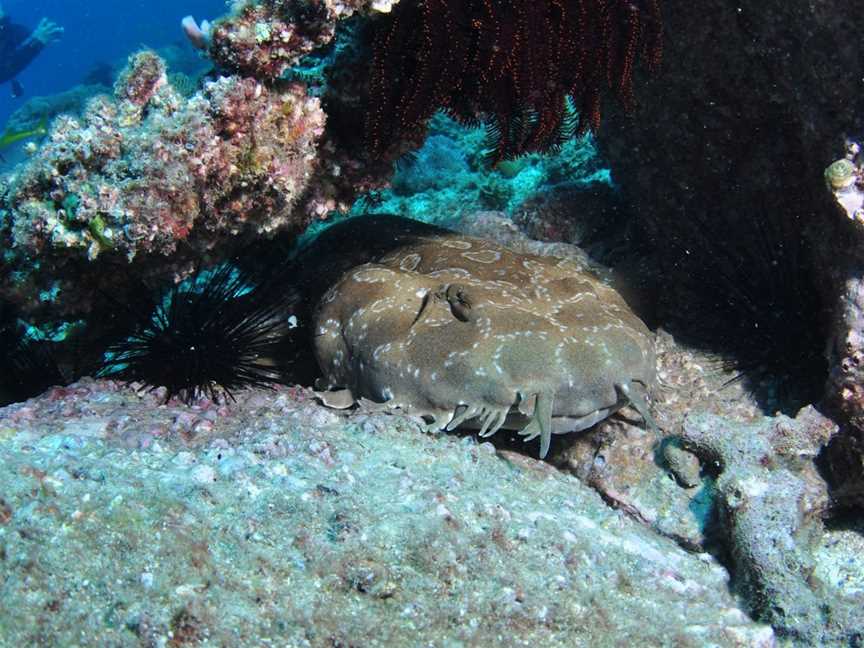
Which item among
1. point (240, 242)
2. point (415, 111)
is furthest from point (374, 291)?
point (415, 111)

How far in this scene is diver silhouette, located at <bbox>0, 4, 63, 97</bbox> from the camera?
23.3m

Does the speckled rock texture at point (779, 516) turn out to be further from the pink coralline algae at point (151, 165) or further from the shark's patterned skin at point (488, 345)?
the pink coralline algae at point (151, 165)

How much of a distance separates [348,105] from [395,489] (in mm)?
2824

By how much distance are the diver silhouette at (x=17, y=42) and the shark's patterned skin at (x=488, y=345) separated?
2584 cm

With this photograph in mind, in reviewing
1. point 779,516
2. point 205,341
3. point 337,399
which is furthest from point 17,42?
point 779,516

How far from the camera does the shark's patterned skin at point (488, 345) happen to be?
3939 millimetres

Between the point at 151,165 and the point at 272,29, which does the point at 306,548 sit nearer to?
the point at 151,165

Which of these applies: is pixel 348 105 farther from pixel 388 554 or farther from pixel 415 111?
pixel 388 554

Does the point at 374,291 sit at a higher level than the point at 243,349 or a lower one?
higher

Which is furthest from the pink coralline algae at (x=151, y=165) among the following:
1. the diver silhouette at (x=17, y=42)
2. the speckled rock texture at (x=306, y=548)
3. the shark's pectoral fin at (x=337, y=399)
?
the diver silhouette at (x=17, y=42)

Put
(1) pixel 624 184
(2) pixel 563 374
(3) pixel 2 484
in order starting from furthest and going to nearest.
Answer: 1. (1) pixel 624 184
2. (2) pixel 563 374
3. (3) pixel 2 484

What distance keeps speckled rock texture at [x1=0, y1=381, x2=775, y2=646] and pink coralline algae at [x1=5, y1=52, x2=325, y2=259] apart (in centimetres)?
119

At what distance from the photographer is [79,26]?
354ft

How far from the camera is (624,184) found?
21.7 ft
